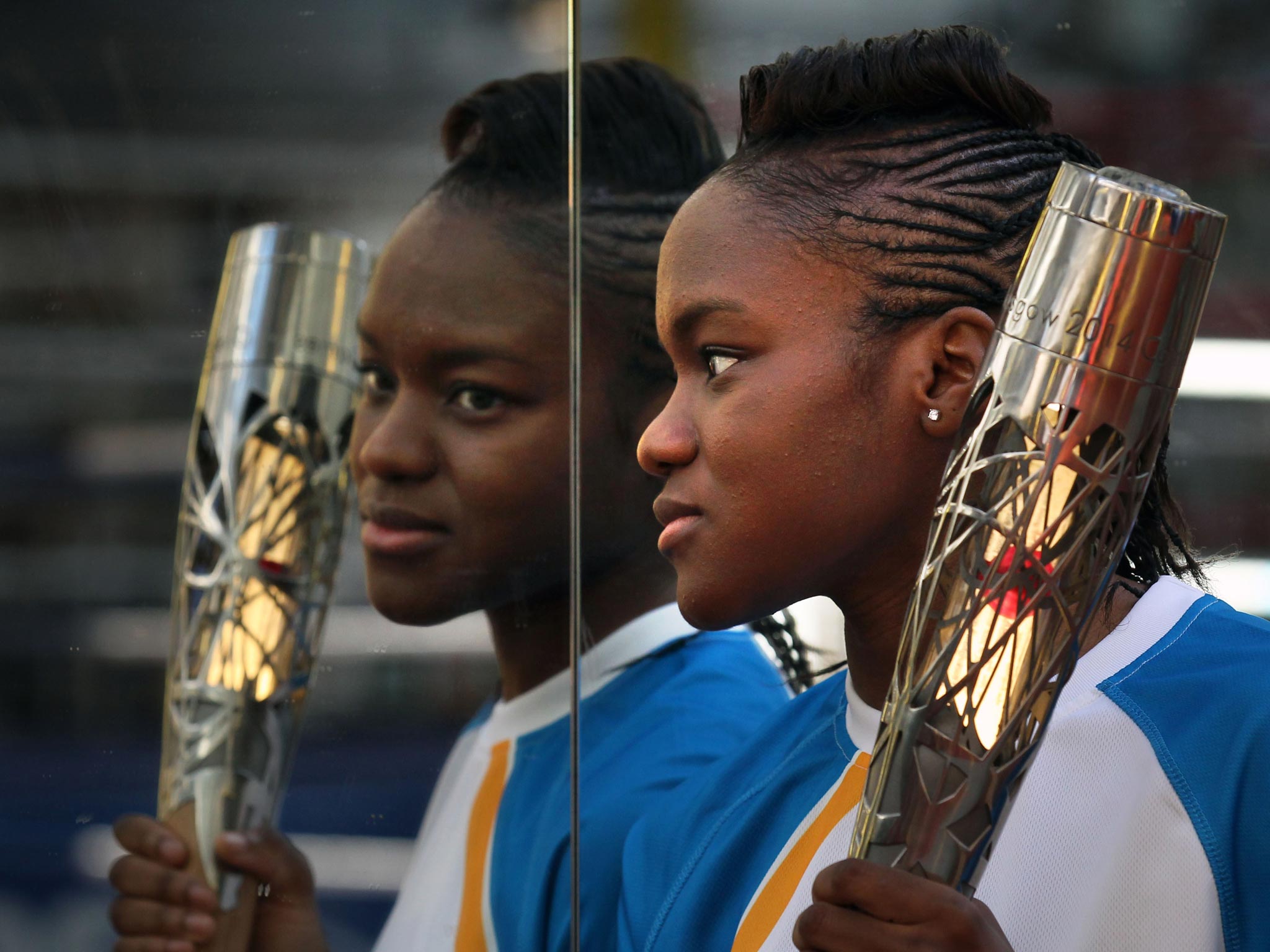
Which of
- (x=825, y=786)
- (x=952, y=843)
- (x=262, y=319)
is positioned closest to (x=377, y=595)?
(x=262, y=319)

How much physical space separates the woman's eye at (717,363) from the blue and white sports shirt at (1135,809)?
170 millimetres

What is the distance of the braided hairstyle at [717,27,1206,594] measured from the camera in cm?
66

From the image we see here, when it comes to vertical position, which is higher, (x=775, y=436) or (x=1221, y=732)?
(x=775, y=436)

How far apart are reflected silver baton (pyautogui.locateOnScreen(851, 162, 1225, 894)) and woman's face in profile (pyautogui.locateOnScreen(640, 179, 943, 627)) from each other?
0.08m

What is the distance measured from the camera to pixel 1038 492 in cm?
55

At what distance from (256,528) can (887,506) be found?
0.35 metres

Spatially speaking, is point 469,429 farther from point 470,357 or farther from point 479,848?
point 479,848

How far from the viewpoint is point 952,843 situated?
0.57m

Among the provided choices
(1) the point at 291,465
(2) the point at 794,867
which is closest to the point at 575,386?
(1) the point at 291,465

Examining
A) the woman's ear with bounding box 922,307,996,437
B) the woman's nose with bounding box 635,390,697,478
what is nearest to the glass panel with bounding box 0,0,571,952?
the woman's nose with bounding box 635,390,697,478

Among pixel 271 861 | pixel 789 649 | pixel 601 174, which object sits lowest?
pixel 271 861

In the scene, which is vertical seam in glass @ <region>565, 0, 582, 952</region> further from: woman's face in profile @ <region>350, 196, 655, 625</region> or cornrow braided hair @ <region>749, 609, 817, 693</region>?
cornrow braided hair @ <region>749, 609, 817, 693</region>

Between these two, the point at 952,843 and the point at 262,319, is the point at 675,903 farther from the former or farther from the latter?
the point at 262,319

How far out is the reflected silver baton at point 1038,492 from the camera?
0.54 m
